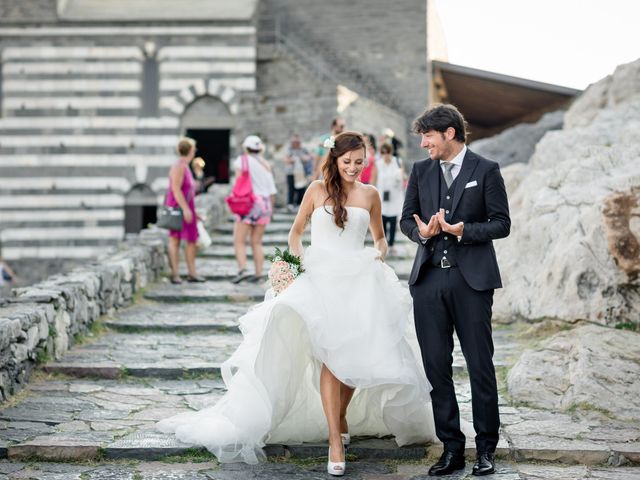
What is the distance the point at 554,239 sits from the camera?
9.91 meters

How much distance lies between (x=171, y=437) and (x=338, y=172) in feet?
6.59

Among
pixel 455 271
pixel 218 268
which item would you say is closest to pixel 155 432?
pixel 455 271

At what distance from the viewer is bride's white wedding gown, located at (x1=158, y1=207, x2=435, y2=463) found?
5750 millimetres

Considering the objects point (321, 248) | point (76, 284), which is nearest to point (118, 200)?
point (76, 284)

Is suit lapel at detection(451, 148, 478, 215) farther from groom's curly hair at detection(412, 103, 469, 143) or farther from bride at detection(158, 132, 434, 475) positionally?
bride at detection(158, 132, 434, 475)

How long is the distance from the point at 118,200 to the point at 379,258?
21446 millimetres

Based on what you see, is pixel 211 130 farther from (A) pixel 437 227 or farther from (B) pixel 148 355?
(A) pixel 437 227

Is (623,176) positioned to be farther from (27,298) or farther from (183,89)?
Answer: (183,89)

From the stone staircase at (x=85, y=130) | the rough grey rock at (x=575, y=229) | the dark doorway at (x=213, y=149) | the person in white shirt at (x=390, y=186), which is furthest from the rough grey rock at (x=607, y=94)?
the dark doorway at (x=213, y=149)

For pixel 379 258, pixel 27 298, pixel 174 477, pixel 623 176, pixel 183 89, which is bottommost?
pixel 174 477

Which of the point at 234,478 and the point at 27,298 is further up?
the point at 27,298

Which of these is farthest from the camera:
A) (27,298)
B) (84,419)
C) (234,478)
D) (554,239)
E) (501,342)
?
(554,239)

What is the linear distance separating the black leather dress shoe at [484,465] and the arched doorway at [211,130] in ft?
69.7

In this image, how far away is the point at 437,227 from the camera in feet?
18.0
